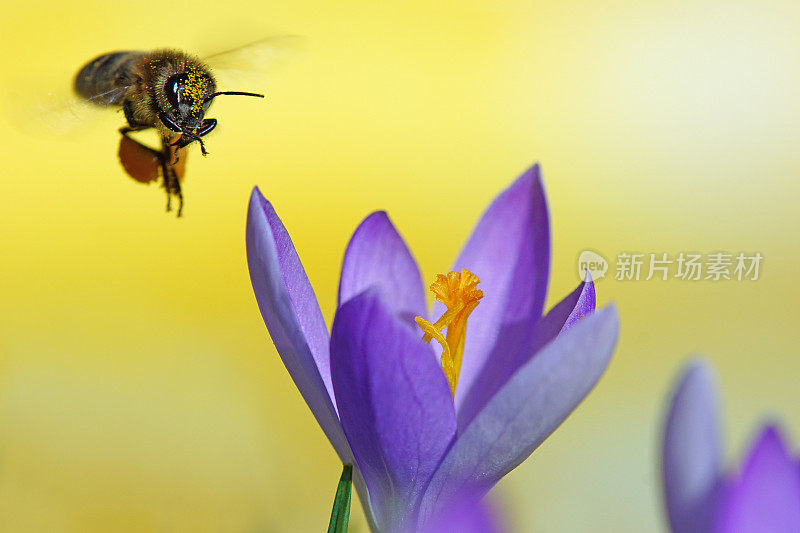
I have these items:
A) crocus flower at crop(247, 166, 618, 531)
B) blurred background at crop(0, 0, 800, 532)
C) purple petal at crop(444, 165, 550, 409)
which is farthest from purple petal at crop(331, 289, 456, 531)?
blurred background at crop(0, 0, 800, 532)

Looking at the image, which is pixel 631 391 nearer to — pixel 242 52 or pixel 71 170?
pixel 242 52

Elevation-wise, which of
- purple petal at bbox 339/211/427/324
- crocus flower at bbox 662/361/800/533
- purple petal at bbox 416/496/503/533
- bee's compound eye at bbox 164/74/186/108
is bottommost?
purple petal at bbox 416/496/503/533

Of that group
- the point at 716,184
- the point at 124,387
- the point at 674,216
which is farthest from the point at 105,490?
the point at 716,184

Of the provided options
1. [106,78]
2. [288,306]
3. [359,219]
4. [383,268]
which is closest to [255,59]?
[106,78]

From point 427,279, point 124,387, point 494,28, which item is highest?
point 494,28

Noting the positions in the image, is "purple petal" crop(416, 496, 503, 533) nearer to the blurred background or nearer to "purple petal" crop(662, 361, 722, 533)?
"purple petal" crop(662, 361, 722, 533)

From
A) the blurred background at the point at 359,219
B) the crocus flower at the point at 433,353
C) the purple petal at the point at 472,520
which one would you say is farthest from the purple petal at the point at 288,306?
the blurred background at the point at 359,219

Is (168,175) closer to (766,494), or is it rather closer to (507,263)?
(507,263)
